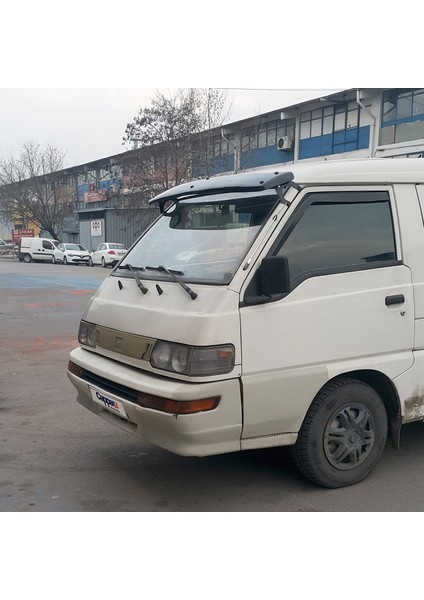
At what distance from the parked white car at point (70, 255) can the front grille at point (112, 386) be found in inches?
1280

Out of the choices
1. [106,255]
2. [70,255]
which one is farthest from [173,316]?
[70,255]

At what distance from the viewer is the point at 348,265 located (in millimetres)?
3779

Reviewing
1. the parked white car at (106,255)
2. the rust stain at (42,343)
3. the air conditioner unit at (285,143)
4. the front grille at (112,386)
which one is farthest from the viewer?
the parked white car at (106,255)

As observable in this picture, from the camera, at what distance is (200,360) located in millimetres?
3246

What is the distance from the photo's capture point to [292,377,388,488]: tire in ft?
12.0

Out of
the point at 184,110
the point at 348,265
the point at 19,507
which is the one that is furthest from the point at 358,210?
the point at 184,110

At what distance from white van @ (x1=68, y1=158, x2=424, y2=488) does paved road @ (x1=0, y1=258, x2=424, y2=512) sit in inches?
10.5

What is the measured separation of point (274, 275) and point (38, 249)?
38496 mm

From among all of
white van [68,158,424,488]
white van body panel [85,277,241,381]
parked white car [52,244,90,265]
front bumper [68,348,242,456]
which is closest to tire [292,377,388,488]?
white van [68,158,424,488]

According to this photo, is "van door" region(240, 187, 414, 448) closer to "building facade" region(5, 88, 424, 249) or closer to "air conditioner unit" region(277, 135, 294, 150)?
"building facade" region(5, 88, 424, 249)

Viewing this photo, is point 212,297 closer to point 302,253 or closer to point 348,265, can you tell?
point 302,253

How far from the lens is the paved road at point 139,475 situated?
364 centimetres

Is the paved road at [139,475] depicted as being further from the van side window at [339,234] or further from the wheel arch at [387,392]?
the van side window at [339,234]

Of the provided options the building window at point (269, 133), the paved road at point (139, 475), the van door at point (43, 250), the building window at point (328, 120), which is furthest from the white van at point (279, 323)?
the van door at point (43, 250)
